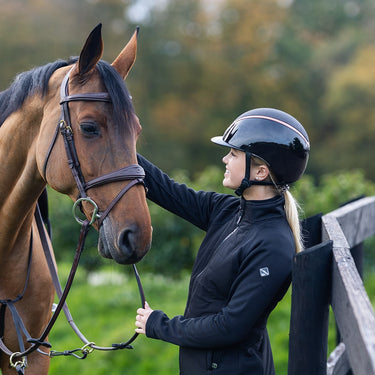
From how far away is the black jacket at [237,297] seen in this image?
2.04 metres

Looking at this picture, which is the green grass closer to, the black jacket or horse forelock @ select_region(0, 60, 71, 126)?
the black jacket

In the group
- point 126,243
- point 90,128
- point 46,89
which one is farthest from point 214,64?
point 126,243

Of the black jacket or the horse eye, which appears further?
the horse eye

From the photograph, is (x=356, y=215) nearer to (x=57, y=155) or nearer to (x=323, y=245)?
(x=323, y=245)

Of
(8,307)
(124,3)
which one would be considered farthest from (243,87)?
(8,307)

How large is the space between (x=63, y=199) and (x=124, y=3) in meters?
18.8

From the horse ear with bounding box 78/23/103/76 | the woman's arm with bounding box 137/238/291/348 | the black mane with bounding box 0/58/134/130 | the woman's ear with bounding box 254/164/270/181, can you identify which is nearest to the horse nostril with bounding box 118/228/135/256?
the woman's arm with bounding box 137/238/291/348

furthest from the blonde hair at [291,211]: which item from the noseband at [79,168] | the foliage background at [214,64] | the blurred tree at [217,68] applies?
the blurred tree at [217,68]

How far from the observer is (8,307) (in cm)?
269

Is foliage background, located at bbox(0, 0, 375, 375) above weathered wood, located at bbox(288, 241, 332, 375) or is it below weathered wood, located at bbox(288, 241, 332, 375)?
above

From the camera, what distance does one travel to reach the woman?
2.05 metres

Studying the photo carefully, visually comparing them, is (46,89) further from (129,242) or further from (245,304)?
(245,304)

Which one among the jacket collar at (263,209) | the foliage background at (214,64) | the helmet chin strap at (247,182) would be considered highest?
the foliage background at (214,64)

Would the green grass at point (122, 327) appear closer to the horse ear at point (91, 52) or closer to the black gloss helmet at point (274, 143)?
the black gloss helmet at point (274, 143)
